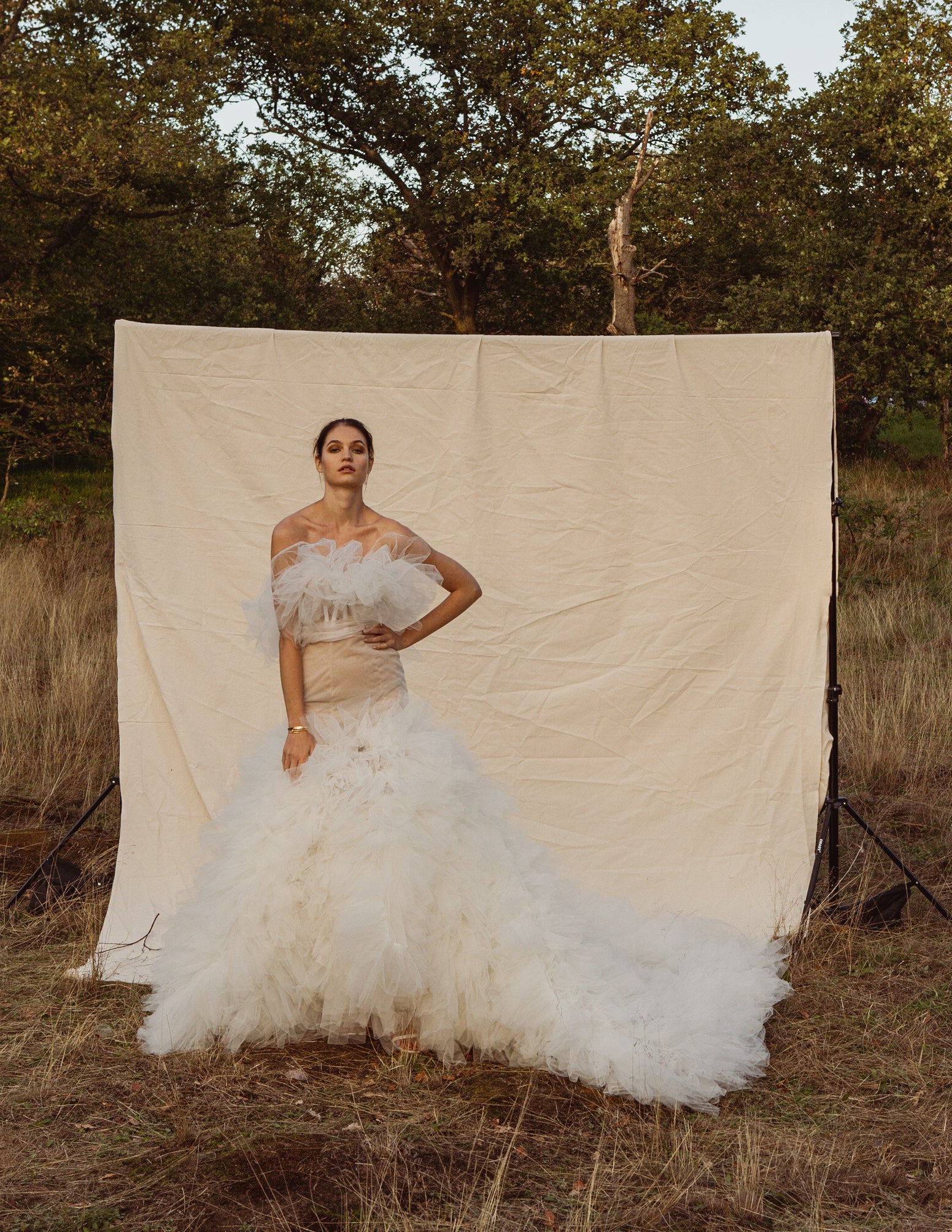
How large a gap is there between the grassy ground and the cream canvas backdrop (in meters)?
0.52

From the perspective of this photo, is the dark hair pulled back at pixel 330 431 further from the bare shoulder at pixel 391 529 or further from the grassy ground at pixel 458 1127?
the grassy ground at pixel 458 1127

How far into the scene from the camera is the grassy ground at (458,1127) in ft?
7.63

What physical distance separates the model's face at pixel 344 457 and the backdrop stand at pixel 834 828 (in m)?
1.59

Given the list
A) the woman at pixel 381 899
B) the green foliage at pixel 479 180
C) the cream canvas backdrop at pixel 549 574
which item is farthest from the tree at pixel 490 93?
the woman at pixel 381 899

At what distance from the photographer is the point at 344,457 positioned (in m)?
3.07

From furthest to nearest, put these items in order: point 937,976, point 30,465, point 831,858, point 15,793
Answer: point 30,465 < point 15,793 < point 831,858 < point 937,976

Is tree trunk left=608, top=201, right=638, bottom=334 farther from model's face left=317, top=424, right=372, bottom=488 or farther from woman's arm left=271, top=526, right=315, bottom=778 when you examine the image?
woman's arm left=271, top=526, right=315, bottom=778

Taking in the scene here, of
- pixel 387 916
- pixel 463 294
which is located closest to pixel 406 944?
pixel 387 916

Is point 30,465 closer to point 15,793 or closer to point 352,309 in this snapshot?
point 352,309

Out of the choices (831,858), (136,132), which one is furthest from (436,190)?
(831,858)

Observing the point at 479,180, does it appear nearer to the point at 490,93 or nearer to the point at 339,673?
the point at 490,93

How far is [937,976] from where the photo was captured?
11.5 ft

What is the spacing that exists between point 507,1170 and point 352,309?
1252cm

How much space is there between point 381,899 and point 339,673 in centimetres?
59
